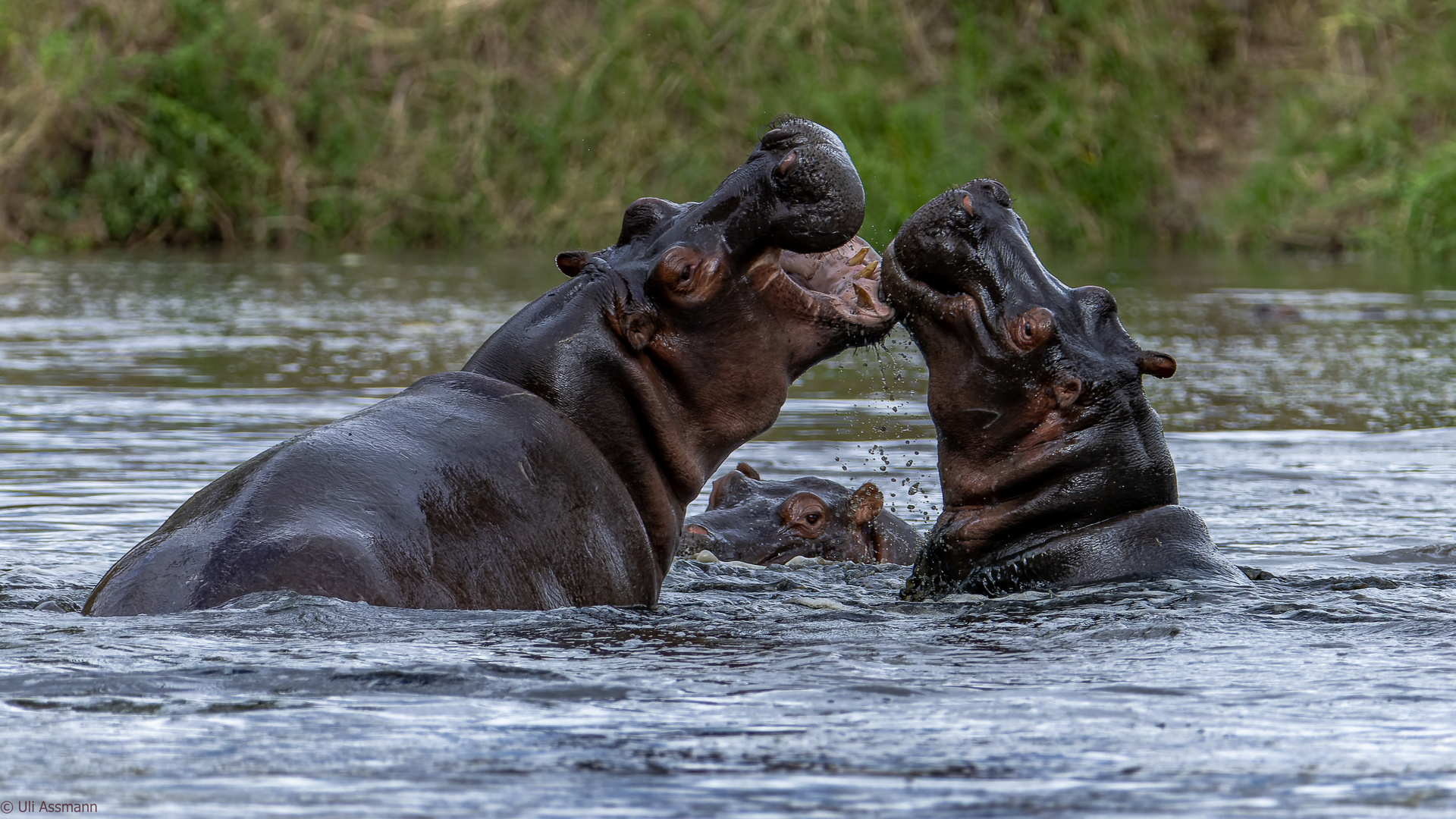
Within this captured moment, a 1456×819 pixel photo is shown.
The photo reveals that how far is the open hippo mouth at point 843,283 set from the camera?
182 inches

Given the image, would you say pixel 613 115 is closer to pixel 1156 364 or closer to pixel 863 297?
pixel 863 297

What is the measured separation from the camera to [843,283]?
4867mm

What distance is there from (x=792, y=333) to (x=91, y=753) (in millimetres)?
2129

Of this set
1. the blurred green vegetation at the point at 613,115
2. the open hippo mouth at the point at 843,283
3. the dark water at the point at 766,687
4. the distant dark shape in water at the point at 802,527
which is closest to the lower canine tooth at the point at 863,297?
the open hippo mouth at the point at 843,283

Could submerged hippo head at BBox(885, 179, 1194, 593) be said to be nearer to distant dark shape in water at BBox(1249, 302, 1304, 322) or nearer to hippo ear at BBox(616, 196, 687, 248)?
hippo ear at BBox(616, 196, 687, 248)

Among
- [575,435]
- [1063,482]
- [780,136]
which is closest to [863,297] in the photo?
[780,136]

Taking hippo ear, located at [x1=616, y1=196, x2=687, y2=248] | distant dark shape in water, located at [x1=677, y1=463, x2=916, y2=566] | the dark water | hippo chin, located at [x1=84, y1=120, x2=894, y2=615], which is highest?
hippo ear, located at [x1=616, y1=196, x2=687, y2=248]

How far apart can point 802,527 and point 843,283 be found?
1.09 metres

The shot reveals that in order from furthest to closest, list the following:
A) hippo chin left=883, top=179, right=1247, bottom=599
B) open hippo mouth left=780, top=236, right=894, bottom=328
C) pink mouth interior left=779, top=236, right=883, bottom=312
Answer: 1. hippo chin left=883, top=179, right=1247, bottom=599
2. pink mouth interior left=779, top=236, right=883, bottom=312
3. open hippo mouth left=780, top=236, right=894, bottom=328

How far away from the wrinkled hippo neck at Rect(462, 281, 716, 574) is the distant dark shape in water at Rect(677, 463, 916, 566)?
113 cm

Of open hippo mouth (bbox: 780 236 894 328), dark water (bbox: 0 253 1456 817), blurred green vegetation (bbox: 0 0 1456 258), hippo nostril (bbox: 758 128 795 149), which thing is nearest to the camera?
dark water (bbox: 0 253 1456 817)

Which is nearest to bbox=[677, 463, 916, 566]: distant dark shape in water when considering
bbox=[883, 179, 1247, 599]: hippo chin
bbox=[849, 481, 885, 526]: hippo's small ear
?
bbox=[849, 481, 885, 526]: hippo's small ear

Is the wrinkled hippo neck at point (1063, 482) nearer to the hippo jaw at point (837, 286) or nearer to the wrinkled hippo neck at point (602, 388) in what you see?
the hippo jaw at point (837, 286)

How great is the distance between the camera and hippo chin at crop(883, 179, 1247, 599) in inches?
192
